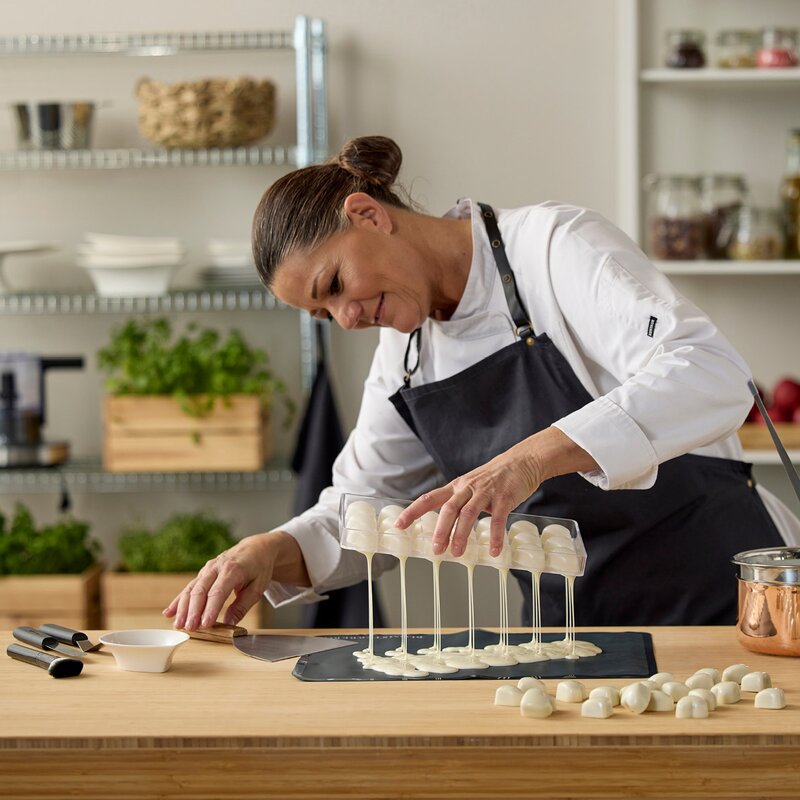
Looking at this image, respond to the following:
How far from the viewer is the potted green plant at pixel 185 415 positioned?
286cm

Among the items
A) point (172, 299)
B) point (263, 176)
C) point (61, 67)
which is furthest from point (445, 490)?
point (61, 67)

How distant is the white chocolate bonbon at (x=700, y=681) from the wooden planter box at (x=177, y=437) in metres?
1.75

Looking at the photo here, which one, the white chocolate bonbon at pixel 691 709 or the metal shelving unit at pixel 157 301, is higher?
the metal shelving unit at pixel 157 301

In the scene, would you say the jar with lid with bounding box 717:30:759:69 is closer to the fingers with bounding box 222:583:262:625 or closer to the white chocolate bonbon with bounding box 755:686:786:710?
the fingers with bounding box 222:583:262:625

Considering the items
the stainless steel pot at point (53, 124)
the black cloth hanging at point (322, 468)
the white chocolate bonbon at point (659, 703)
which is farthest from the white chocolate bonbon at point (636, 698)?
the stainless steel pot at point (53, 124)

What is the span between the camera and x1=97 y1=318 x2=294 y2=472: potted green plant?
2.86m

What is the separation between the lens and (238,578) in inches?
66.0

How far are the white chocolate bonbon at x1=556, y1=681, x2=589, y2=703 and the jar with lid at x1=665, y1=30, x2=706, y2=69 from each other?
2.09m

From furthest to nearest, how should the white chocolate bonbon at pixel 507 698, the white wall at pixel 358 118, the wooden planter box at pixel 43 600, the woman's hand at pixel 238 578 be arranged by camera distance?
1. the white wall at pixel 358 118
2. the wooden planter box at pixel 43 600
3. the woman's hand at pixel 238 578
4. the white chocolate bonbon at pixel 507 698

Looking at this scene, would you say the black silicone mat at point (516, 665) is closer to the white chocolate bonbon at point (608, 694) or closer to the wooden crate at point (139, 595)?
the white chocolate bonbon at point (608, 694)

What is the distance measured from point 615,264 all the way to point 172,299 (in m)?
1.57

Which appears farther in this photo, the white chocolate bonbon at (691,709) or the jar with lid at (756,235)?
the jar with lid at (756,235)

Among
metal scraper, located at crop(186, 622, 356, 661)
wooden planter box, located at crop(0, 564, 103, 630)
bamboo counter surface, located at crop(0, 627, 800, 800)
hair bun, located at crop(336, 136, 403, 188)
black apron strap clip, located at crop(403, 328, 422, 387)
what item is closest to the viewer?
bamboo counter surface, located at crop(0, 627, 800, 800)

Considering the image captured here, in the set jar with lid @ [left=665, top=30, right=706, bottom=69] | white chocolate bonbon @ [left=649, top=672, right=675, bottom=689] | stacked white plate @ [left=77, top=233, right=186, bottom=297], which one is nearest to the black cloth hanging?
stacked white plate @ [left=77, top=233, right=186, bottom=297]
